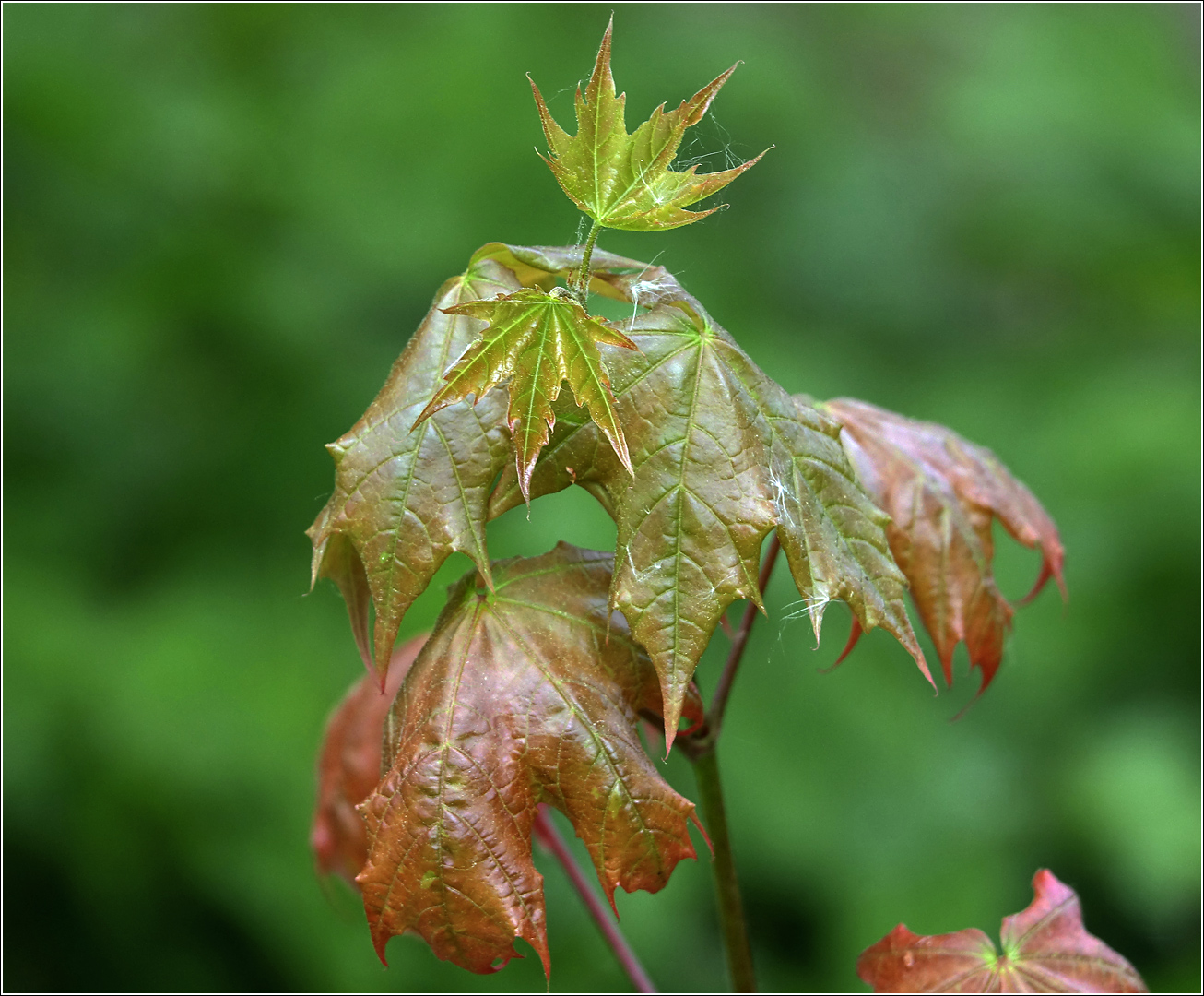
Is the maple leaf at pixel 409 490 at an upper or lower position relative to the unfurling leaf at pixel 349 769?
upper

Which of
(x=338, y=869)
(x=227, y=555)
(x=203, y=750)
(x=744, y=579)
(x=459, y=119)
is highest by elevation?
(x=459, y=119)

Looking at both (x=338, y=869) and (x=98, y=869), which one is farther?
(x=98, y=869)

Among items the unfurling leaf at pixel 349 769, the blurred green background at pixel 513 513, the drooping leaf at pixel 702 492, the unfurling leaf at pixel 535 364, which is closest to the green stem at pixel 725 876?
the drooping leaf at pixel 702 492

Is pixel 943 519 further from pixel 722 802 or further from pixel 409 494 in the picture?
pixel 409 494

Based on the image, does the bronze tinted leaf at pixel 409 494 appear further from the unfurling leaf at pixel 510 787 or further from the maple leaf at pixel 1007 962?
the maple leaf at pixel 1007 962

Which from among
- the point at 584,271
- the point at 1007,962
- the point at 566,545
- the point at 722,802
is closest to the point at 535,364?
the point at 584,271

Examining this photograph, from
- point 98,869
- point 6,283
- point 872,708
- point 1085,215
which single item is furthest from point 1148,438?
point 6,283

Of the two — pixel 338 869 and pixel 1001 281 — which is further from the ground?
pixel 1001 281

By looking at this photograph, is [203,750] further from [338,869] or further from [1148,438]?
[1148,438]
